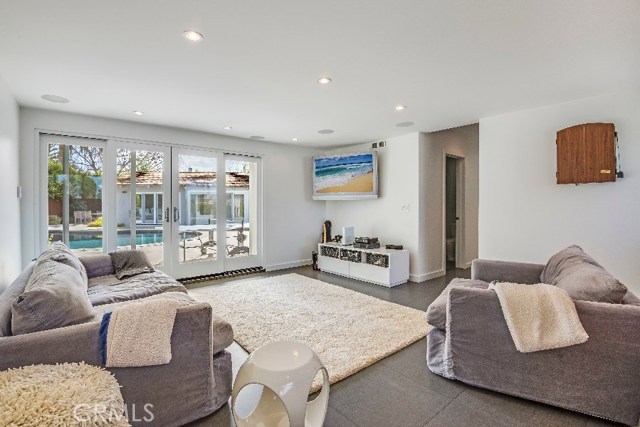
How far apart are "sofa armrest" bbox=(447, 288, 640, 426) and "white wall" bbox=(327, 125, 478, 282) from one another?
115 inches

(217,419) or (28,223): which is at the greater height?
(28,223)

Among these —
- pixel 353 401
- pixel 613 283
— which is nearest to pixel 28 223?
pixel 353 401

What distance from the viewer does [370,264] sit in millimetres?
4828

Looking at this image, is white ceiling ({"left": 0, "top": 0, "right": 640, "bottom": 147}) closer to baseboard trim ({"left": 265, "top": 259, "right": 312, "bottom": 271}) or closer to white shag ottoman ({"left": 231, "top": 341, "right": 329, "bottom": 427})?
white shag ottoman ({"left": 231, "top": 341, "right": 329, "bottom": 427})

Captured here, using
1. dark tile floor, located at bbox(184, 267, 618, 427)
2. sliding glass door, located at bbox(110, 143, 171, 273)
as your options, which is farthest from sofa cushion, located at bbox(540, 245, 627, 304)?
sliding glass door, located at bbox(110, 143, 171, 273)

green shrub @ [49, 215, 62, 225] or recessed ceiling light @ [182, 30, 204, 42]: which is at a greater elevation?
recessed ceiling light @ [182, 30, 204, 42]

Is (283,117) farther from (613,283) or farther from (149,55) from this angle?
(613,283)

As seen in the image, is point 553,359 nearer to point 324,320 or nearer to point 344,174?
point 324,320

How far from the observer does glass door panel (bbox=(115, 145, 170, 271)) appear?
4.30 m

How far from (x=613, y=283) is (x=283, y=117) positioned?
3563mm

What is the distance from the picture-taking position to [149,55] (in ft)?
7.72

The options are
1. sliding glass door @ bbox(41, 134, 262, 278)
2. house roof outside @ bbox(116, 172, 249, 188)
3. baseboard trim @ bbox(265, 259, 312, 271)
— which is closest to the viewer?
sliding glass door @ bbox(41, 134, 262, 278)

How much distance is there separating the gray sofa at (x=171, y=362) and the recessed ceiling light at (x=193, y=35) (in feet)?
5.76

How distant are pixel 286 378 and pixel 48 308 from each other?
1270 millimetres
